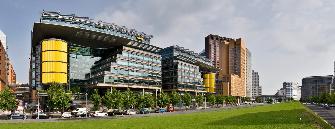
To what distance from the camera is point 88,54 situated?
197875mm

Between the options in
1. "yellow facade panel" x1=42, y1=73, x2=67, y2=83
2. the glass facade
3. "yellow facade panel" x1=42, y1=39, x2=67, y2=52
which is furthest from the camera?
the glass facade

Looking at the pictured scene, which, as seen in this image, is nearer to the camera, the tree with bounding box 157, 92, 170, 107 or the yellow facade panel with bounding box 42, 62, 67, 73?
the tree with bounding box 157, 92, 170, 107

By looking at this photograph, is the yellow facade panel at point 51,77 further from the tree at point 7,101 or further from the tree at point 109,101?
the tree at point 7,101

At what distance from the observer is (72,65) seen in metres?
188

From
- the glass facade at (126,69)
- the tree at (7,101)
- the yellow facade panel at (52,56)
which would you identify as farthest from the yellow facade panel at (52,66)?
the tree at (7,101)

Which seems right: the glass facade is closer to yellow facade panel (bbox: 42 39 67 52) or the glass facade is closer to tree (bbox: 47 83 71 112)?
yellow facade panel (bbox: 42 39 67 52)

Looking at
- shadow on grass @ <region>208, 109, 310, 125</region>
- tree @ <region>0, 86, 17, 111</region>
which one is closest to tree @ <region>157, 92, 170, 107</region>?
tree @ <region>0, 86, 17, 111</region>

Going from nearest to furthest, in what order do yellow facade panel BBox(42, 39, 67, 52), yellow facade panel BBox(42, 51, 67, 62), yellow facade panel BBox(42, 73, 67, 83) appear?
yellow facade panel BBox(42, 51, 67, 62)
yellow facade panel BBox(42, 73, 67, 83)
yellow facade panel BBox(42, 39, 67, 52)

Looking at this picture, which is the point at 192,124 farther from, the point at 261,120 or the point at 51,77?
the point at 51,77

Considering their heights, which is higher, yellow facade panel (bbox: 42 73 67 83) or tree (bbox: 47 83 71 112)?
yellow facade panel (bbox: 42 73 67 83)

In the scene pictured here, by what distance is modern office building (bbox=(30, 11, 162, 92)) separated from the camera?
16350 cm

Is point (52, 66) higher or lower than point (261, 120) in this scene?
higher

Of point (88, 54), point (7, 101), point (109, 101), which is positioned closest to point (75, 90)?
point (88, 54)

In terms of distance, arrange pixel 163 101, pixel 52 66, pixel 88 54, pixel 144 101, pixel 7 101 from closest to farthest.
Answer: pixel 7 101
pixel 144 101
pixel 163 101
pixel 52 66
pixel 88 54
